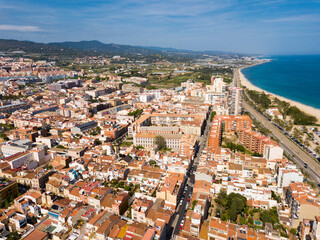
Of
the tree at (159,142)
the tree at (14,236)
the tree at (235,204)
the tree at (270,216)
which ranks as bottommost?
the tree at (14,236)

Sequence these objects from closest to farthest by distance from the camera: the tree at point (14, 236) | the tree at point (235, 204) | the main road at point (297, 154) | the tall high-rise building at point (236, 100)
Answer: the tree at point (14, 236), the tree at point (235, 204), the main road at point (297, 154), the tall high-rise building at point (236, 100)

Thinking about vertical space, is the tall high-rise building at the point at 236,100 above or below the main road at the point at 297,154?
above

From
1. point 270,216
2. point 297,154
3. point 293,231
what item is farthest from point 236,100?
point 293,231

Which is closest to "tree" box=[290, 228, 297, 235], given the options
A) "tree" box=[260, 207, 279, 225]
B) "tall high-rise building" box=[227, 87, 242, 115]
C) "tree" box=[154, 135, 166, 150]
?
"tree" box=[260, 207, 279, 225]

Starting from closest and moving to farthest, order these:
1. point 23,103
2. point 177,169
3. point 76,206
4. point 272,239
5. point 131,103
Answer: point 272,239 → point 76,206 → point 177,169 → point 23,103 → point 131,103

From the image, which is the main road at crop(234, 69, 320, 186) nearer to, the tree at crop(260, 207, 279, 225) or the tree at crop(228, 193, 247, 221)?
the tree at crop(260, 207, 279, 225)

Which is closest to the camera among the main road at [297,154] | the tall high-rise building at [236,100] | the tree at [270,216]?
the tree at [270,216]

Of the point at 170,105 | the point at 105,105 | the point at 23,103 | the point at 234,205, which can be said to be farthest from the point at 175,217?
the point at 23,103

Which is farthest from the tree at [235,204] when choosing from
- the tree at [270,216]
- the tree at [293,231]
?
the tree at [293,231]

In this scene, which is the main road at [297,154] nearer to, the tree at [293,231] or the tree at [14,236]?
the tree at [293,231]

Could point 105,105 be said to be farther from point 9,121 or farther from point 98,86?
point 98,86

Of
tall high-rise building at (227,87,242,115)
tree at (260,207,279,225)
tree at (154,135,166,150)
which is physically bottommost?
tree at (260,207,279,225)
